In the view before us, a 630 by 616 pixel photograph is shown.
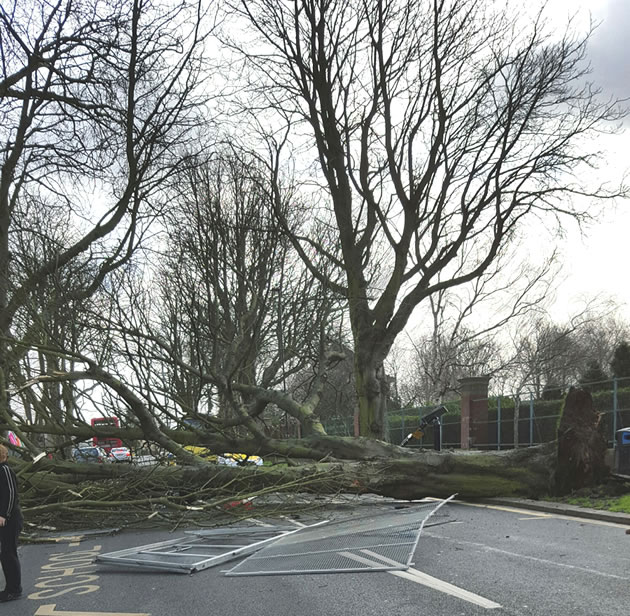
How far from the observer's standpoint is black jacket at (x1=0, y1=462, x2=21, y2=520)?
6.88m

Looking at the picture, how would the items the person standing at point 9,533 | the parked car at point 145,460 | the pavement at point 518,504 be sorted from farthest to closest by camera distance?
the parked car at point 145,460
the pavement at point 518,504
the person standing at point 9,533

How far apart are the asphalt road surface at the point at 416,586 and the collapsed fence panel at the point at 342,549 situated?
16 cm

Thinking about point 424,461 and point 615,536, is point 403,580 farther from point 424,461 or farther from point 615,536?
point 424,461

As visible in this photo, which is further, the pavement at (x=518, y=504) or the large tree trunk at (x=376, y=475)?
the large tree trunk at (x=376, y=475)

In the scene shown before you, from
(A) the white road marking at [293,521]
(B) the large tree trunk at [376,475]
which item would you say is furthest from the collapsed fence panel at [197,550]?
(B) the large tree trunk at [376,475]

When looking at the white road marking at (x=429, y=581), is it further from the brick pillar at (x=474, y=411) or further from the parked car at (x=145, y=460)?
the brick pillar at (x=474, y=411)

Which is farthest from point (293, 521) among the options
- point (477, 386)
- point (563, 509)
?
point (477, 386)

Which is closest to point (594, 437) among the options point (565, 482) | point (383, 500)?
point (565, 482)

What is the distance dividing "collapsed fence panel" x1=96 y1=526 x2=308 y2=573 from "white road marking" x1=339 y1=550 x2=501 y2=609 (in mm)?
1359

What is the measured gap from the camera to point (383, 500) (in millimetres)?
12180

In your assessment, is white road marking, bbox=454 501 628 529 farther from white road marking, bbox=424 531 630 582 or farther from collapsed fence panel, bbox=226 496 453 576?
collapsed fence panel, bbox=226 496 453 576

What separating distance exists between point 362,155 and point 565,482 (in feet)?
33.5

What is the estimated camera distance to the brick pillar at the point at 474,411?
1101 inches

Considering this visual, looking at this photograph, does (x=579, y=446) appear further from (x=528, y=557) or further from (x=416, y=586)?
(x=416, y=586)
